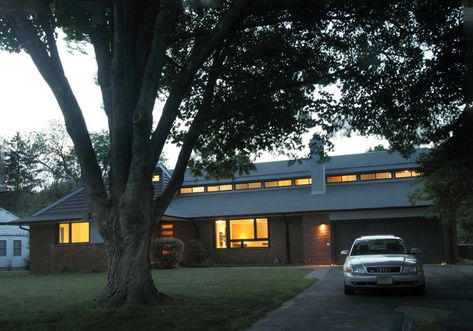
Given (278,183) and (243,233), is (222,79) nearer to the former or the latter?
(243,233)

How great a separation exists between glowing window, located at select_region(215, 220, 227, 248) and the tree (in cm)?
1320

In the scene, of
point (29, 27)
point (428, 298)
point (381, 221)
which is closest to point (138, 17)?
point (29, 27)

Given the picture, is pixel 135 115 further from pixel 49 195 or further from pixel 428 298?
pixel 49 195

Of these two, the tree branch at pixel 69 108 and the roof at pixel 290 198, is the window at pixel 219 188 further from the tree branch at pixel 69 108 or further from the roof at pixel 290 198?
the tree branch at pixel 69 108

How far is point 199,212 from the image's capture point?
2986 cm

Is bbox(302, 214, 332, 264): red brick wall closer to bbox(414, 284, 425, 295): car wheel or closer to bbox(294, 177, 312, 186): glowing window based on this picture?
bbox(294, 177, 312, 186): glowing window

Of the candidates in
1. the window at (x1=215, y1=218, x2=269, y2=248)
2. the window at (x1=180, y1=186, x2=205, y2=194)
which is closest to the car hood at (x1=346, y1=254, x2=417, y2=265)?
the window at (x1=215, y1=218, x2=269, y2=248)

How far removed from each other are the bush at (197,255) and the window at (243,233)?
1.50 metres

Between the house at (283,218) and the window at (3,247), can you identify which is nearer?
the house at (283,218)

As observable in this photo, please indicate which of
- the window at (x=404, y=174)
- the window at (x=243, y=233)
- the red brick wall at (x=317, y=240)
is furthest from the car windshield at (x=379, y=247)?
the window at (x=404, y=174)

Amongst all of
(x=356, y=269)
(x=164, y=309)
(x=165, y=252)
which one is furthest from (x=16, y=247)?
(x=356, y=269)

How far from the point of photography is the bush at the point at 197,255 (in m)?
28.3

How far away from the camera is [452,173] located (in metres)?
17.4

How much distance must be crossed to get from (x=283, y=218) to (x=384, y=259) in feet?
52.9
